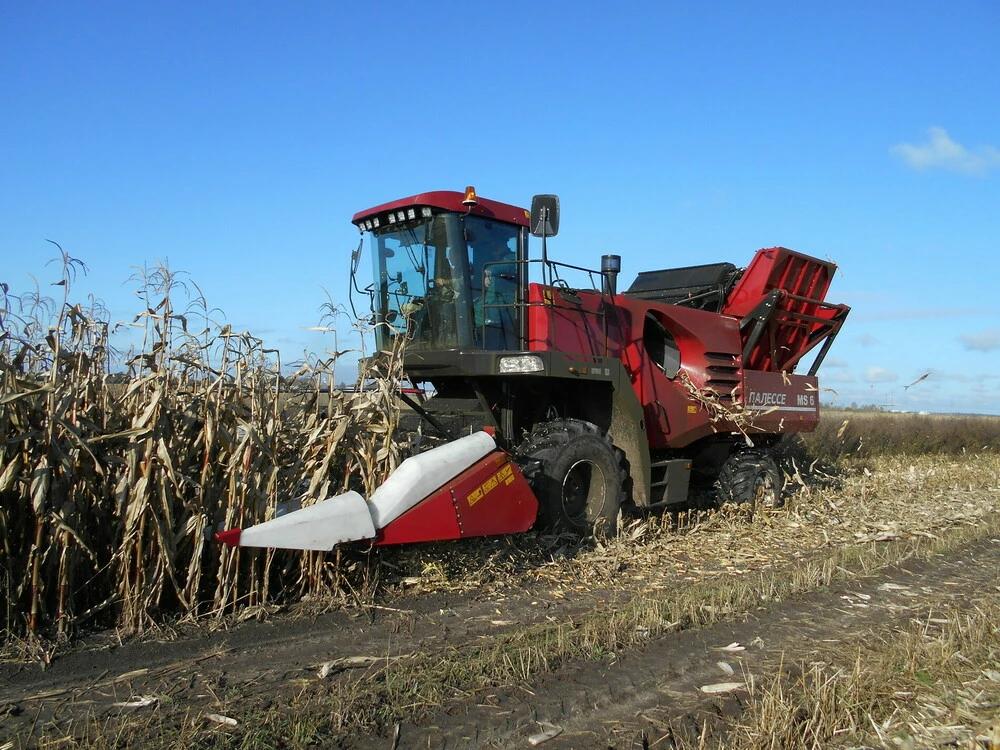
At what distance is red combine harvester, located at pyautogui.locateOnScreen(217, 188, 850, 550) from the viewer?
5.07m

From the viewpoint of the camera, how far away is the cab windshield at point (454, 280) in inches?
268

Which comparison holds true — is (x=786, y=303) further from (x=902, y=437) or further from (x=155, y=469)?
(x=902, y=437)

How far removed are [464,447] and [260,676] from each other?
2.02 meters

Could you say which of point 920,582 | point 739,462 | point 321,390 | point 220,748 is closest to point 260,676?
point 220,748

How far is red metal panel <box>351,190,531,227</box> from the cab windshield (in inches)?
2.4

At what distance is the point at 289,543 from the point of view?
Answer: 14.3 feet

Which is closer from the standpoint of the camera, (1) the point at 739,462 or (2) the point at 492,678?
(2) the point at 492,678

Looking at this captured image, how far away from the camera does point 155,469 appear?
4.37m

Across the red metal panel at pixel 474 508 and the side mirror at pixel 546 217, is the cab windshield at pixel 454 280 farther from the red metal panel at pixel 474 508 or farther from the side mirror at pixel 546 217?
the red metal panel at pixel 474 508

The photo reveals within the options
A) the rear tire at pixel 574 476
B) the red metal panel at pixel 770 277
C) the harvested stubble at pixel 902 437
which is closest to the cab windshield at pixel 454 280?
the rear tire at pixel 574 476

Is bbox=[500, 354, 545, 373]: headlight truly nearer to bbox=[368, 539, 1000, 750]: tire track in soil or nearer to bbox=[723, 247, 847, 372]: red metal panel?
bbox=[368, 539, 1000, 750]: tire track in soil

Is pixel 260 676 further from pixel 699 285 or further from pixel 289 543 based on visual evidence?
pixel 699 285

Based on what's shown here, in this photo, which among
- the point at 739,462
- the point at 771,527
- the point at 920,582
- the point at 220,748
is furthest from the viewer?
the point at 739,462

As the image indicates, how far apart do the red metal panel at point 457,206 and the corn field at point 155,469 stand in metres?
2.10
